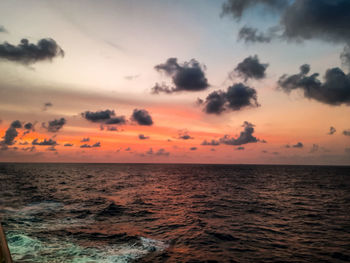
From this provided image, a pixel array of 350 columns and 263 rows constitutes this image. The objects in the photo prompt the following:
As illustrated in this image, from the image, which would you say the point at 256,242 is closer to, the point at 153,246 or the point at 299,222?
the point at 153,246

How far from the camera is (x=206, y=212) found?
1028 inches

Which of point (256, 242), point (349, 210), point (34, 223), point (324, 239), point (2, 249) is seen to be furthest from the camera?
point (349, 210)

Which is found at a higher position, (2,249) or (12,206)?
(2,249)

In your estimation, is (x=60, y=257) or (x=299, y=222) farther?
(x=299, y=222)

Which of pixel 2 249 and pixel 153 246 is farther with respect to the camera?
pixel 153 246

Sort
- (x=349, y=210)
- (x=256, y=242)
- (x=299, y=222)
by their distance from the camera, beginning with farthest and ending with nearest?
(x=349, y=210)
(x=299, y=222)
(x=256, y=242)

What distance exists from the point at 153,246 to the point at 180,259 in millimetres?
2529

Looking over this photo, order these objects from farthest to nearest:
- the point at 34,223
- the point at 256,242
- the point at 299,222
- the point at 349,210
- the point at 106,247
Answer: the point at 349,210
the point at 299,222
the point at 34,223
the point at 256,242
the point at 106,247

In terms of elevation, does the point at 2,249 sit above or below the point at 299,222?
above

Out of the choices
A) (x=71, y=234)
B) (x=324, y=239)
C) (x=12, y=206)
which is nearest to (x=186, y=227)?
(x=71, y=234)

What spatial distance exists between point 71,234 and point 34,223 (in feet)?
17.4

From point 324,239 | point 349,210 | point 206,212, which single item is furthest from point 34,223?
point 349,210

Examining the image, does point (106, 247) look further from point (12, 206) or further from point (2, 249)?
point (12, 206)

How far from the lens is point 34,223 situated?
19.2 m
